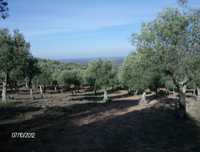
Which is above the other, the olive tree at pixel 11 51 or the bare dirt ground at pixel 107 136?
the olive tree at pixel 11 51

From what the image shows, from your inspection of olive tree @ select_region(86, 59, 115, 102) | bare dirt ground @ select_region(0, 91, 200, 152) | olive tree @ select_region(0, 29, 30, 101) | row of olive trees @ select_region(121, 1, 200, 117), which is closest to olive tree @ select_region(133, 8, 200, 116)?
row of olive trees @ select_region(121, 1, 200, 117)

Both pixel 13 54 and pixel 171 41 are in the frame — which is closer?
pixel 171 41

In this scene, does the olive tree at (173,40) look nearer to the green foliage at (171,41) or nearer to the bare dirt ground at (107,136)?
the green foliage at (171,41)

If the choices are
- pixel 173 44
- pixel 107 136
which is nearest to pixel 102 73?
pixel 173 44

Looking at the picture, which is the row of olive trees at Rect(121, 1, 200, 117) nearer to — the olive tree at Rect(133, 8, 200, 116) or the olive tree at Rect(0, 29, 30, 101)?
the olive tree at Rect(133, 8, 200, 116)

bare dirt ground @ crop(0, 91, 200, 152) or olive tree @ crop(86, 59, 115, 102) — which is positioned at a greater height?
olive tree @ crop(86, 59, 115, 102)
